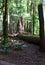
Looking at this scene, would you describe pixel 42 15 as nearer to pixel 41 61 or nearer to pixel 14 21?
pixel 41 61

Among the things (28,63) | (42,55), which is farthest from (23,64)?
(42,55)

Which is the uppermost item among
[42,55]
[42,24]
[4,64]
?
[42,24]

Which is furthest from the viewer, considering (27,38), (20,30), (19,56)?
(20,30)

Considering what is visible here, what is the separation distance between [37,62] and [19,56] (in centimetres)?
122

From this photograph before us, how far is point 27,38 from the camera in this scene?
13461 mm

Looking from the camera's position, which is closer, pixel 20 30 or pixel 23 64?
pixel 23 64

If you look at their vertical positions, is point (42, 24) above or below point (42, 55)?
above

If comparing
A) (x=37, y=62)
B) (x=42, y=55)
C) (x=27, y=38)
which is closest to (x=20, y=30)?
(x=27, y=38)

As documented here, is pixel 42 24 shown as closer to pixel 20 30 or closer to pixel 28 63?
pixel 28 63

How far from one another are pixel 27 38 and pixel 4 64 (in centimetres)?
855

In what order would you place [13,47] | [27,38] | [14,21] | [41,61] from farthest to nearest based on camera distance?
[14,21]
[27,38]
[13,47]
[41,61]

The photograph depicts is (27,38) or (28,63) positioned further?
(27,38)

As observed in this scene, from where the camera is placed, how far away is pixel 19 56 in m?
8.45

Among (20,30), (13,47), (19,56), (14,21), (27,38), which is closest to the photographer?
(19,56)
